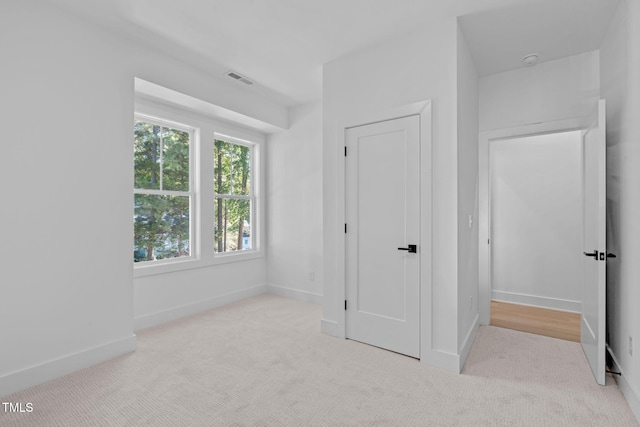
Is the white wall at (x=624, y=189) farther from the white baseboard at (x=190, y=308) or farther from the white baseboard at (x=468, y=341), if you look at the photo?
the white baseboard at (x=190, y=308)

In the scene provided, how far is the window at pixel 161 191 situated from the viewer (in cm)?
366

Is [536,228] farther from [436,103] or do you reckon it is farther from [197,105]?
[197,105]

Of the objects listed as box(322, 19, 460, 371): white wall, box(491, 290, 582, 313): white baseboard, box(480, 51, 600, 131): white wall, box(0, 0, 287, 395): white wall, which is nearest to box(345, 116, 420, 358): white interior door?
box(322, 19, 460, 371): white wall

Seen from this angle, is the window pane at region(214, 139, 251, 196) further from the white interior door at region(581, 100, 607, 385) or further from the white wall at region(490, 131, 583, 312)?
the white interior door at region(581, 100, 607, 385)

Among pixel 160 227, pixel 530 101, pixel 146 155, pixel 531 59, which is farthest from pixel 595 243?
pixel 146 155

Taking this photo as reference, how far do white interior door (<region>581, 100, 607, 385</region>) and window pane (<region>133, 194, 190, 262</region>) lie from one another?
4.13 meters

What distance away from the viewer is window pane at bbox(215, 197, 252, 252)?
4.59 metres

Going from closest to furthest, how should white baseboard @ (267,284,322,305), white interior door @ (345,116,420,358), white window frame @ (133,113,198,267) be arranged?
white interior door @ (345,116,420,358) < white window frame @ (133,113,198,267) < white baseboard @ (267,284,322,305)

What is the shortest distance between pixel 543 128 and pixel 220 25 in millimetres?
3277

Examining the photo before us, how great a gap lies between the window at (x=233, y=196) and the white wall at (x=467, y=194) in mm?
3122

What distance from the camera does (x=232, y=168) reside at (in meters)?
4.74

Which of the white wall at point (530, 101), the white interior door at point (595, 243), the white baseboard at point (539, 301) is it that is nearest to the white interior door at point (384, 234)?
the white interior door at point (595, 243)

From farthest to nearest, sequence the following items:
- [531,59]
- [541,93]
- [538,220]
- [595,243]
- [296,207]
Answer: [296,207] → [538,220] → [541,93] → [531,59] → [595,243]

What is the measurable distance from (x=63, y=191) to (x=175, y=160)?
5.15 feet
